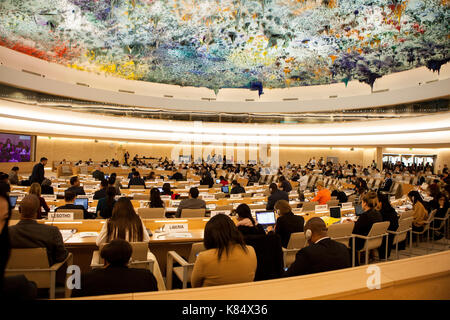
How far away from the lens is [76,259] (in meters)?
4.55

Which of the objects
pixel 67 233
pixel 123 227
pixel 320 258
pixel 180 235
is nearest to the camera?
pixel 320 258

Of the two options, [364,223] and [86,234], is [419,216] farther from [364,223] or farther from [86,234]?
[86,234]

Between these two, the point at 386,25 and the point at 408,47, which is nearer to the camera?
the point at 386,25

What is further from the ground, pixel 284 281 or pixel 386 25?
pixel 386 25

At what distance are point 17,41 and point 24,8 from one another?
11.2ft

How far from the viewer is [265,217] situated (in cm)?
616

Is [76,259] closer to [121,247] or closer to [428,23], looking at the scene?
[121,247]

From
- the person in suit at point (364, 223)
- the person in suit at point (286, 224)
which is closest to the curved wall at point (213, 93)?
the person in suit at point (364, 223)

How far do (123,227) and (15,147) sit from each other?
69.9ft

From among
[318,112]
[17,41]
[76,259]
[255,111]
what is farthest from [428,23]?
[17,41]

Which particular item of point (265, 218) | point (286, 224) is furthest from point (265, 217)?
point (286, 224)

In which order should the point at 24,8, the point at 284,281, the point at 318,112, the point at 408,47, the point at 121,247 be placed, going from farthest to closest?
the point at 318,112, the point at 408,47, the point at 24,8, the point at 121,247, the point at 284,281

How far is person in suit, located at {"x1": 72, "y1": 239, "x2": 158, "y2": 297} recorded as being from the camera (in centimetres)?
215
